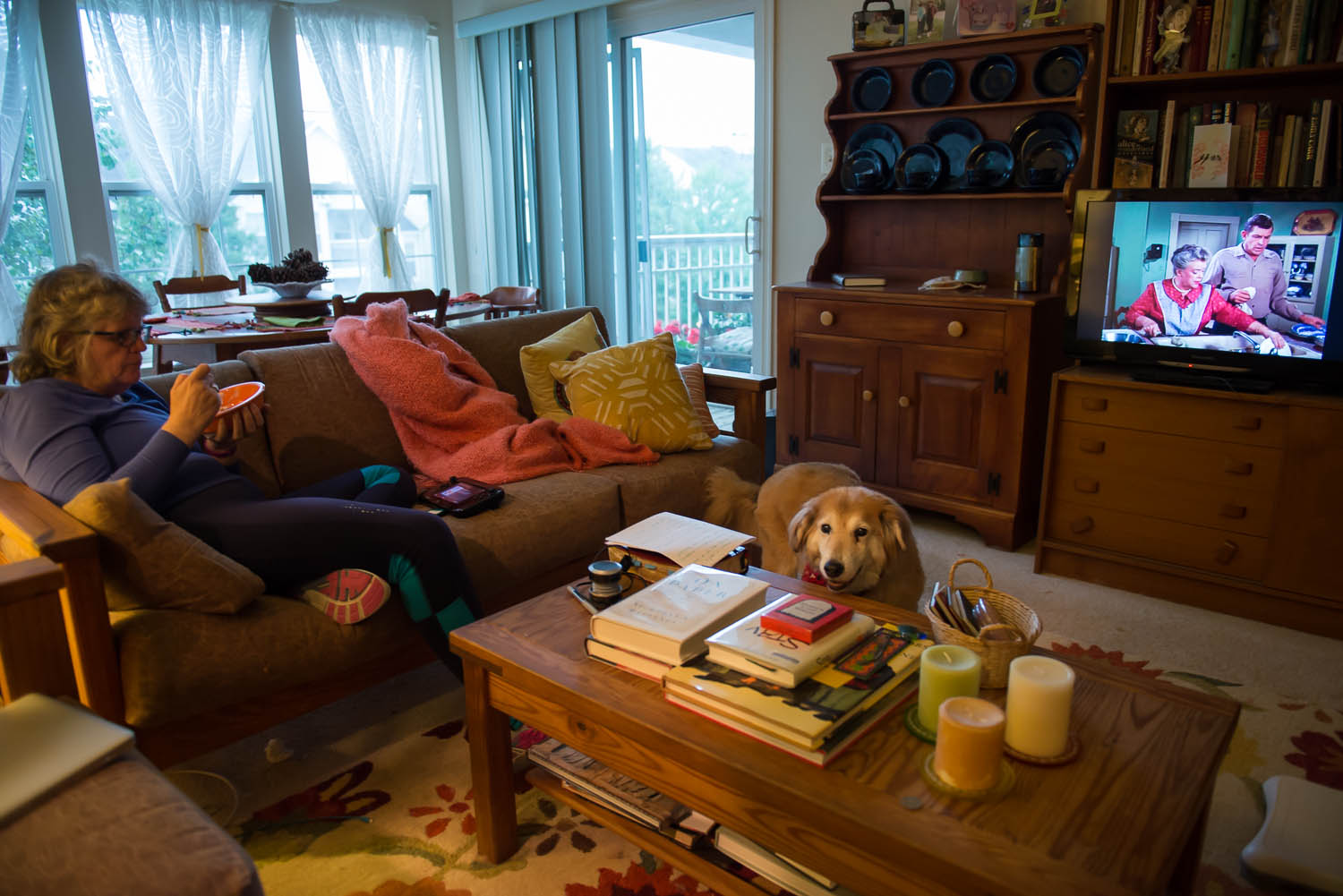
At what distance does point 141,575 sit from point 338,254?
4.12m

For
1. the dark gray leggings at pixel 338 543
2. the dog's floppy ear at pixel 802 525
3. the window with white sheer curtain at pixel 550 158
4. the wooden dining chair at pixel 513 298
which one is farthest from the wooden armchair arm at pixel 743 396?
the window with white sheer curtain at pixel 550 158

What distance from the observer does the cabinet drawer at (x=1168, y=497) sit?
2.49 m

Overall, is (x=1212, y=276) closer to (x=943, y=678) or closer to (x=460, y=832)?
(x=943, y=678)

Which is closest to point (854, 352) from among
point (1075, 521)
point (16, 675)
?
point (1075, 521)

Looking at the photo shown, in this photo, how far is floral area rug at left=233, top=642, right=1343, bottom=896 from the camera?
1575mm

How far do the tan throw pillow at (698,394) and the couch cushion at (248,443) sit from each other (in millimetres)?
1212

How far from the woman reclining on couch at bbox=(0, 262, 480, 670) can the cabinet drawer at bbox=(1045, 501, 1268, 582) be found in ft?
6.18

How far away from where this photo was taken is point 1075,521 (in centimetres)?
281

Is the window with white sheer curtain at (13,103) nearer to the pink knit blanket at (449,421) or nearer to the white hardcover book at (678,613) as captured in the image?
the pink knit blanket at (449,421)

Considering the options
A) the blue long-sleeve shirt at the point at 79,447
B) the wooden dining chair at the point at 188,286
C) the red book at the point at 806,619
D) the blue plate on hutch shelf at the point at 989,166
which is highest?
the blue plate on hutch shelf at the point at 989,166

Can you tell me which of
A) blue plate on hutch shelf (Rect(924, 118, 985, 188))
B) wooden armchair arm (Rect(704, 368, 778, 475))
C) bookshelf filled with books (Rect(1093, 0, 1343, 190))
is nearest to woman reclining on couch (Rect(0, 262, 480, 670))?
wooden armchair arm (Rect(704, 368, 778, 475))

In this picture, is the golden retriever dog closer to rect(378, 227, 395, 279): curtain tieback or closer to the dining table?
the dining table

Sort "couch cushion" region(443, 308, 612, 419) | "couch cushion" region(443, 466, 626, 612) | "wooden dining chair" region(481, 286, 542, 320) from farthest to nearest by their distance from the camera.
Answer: "wooden dining chair" region(481, 286, 542, 320) → "couch cushion" region(443, 308, 612, 419) → "couch cushion" region(443, 466, 626, 612)

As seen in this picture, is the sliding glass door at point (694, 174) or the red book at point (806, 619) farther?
the sliding glass door at point (694, 174)
